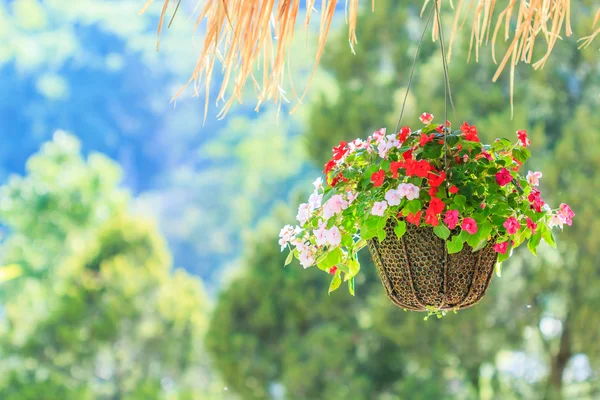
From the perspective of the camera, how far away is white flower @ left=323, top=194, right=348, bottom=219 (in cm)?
119

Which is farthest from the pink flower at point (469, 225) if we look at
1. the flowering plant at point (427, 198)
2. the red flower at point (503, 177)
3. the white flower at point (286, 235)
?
the white flower at point (286, 235)

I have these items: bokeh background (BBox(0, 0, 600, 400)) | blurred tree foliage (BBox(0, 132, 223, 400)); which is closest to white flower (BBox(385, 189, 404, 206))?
bokeh background (BBox(0, 0, 600, 400))

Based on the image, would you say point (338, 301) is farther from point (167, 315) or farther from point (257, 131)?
point (257, 131)

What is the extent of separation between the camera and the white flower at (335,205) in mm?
1189

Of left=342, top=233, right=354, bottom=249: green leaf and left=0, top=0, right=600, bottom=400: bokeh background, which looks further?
left=0, top=0, right=600, bottom=400: bokeh background

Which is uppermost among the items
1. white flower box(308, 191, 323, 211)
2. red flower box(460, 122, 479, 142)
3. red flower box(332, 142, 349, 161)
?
red flower box(332, 142, 349, 161)

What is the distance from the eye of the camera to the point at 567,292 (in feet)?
12.3

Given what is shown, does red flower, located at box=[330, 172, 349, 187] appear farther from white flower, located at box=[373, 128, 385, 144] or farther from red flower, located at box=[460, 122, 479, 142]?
red flower, located at box=[460, 122, 479, 142]

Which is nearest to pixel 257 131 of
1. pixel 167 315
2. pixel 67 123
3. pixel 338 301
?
pixel 67 123

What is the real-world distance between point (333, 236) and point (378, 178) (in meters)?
0.12

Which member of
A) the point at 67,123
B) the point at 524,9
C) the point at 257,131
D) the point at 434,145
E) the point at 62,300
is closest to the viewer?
the point at 434,145

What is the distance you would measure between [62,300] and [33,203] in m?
2.16

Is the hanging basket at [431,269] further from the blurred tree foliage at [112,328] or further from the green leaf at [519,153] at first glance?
the blurred tree foliage at [112,328]

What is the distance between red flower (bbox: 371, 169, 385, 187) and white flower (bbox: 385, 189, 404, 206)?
0.09 ft
